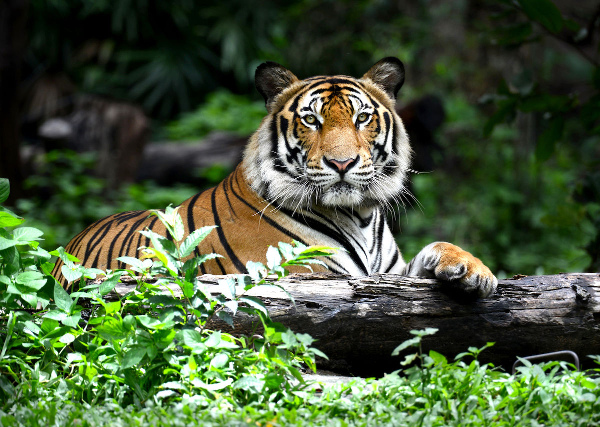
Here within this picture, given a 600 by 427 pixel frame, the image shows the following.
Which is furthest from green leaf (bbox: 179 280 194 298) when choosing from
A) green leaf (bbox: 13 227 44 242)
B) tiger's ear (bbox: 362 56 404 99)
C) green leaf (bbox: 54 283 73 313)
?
tiger's ear (bbox: 362 56 404 99)

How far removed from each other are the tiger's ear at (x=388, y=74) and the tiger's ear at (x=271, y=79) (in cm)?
48

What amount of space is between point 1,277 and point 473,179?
905 centimetres

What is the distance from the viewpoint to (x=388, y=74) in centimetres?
383

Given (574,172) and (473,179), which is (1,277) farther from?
(574,172)

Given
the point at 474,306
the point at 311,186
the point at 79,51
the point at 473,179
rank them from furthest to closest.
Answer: the point at 79,51, the point at 473,179, the point at 311,186, the point at 474,306

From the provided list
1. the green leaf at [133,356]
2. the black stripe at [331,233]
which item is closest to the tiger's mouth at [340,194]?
the black stripe at [331,233]

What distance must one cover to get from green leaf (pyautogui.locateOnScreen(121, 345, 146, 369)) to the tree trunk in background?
5.28 metres

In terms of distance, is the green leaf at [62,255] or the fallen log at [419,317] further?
the fallen log at [419,317]

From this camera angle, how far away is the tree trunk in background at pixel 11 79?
645 cm

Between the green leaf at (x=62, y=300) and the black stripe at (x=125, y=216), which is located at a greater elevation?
the black stripe at (x=125, y=216)

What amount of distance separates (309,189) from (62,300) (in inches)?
55.1

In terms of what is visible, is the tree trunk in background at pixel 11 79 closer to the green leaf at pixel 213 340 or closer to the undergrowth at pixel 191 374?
the undergrowth at pixel 191 374

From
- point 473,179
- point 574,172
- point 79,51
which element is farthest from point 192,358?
point 79,51

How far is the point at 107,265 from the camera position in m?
3.44
